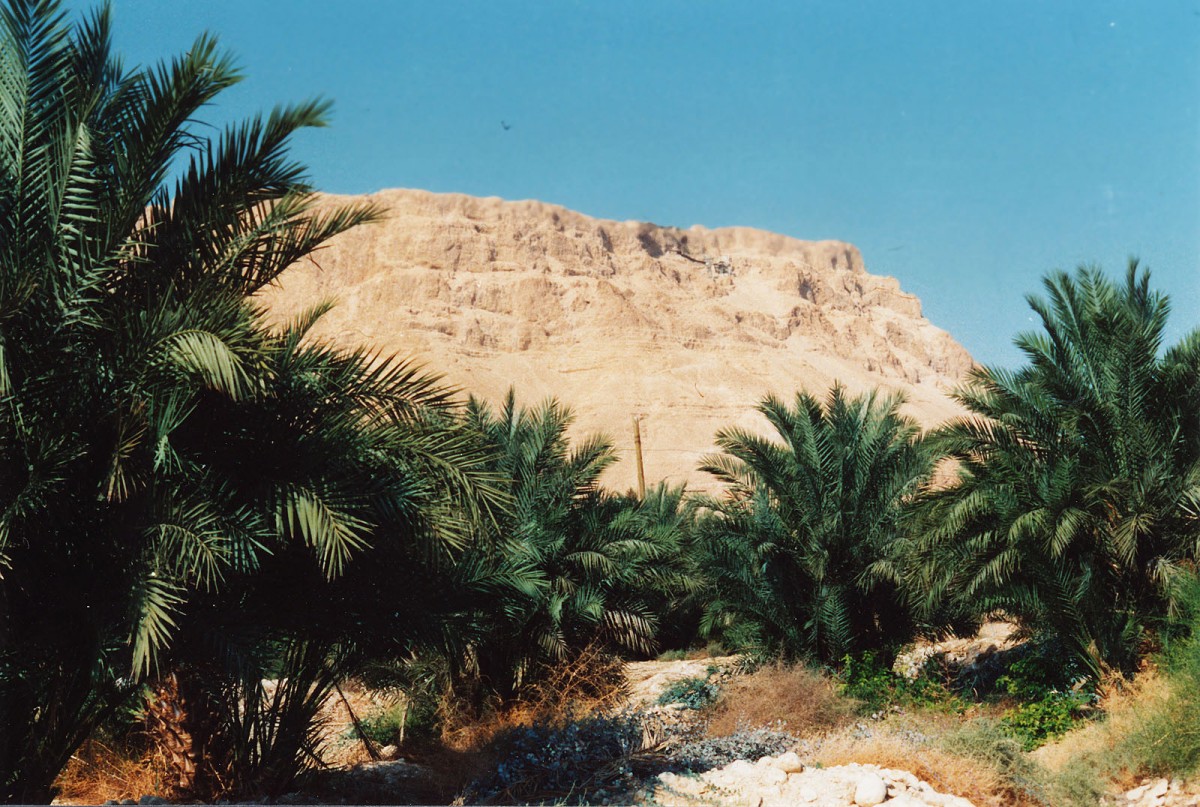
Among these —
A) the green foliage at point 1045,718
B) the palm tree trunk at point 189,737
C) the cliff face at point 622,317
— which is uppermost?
the cliff face at point 622,317

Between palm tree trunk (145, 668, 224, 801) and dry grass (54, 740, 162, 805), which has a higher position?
palm tree trunk (145, 668, 224, 801)

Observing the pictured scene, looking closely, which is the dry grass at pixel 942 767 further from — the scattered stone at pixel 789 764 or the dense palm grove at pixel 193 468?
the dense palm grove at pixel 193 468

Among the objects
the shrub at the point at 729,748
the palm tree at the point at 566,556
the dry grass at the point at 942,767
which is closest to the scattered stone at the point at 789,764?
the dry grass at the point at 942,767

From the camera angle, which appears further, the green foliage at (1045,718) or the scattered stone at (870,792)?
the green foliage at (1045,718)

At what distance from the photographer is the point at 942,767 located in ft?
23.9

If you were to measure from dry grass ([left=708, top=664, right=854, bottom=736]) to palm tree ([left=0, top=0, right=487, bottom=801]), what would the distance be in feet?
17.2

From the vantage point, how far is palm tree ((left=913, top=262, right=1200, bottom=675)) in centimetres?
930

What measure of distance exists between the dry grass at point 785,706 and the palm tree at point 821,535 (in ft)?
5.61

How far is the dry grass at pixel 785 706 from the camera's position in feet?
33.1

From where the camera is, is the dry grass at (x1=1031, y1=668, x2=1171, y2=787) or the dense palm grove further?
the dry grass at (x1=1031, y1=668, x2=1171, y2=787)

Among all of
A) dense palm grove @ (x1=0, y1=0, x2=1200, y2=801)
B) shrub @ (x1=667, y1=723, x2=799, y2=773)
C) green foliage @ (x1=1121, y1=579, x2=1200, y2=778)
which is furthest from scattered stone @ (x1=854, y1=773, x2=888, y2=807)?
dense palm grove @ (x1=0, y1=0, x2=1200, y2=801)

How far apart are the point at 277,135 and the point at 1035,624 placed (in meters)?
9.32

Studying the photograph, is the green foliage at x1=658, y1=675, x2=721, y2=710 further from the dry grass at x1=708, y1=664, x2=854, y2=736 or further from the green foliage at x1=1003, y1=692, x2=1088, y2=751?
the green foliage at x1=1003, y1=692, x2=1088, y2=751

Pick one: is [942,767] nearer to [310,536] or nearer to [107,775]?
[310,536]
